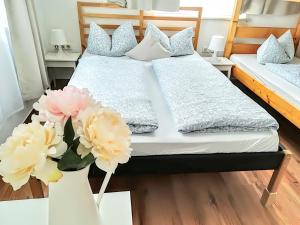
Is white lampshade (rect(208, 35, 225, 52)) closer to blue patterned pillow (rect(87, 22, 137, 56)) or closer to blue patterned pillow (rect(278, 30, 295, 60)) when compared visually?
blue patterned pillow (rect(278, 30, 295, 60))

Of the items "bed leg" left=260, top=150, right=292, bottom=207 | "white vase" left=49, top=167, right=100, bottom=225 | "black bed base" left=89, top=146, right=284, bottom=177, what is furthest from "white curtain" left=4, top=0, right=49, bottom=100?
"bed leg" left=260, top=150, right=292, bottom=207

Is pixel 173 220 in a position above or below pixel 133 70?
below

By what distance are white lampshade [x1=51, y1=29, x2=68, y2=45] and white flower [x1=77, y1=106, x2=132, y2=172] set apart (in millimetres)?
2521

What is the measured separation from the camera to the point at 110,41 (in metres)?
2.87

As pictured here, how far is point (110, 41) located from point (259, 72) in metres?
1.78

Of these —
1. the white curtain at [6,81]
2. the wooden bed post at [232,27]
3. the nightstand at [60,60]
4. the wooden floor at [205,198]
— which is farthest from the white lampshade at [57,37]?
the wooden bed post at [232,27]

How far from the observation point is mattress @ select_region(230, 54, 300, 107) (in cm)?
223

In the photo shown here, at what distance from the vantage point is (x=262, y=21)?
10.6 ft

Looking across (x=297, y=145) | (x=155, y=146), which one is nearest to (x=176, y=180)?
(x=155, y=146)

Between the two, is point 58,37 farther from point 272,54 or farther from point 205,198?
point 272,54

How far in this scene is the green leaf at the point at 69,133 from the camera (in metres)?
0.57

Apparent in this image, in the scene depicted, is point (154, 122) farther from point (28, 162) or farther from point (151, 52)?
point (151, 52)

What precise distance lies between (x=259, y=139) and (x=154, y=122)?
26.3 inches

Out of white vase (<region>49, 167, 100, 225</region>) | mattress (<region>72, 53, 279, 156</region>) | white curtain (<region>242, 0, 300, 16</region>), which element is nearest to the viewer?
white vase (<region>49, 167, 100, 225</region>)
